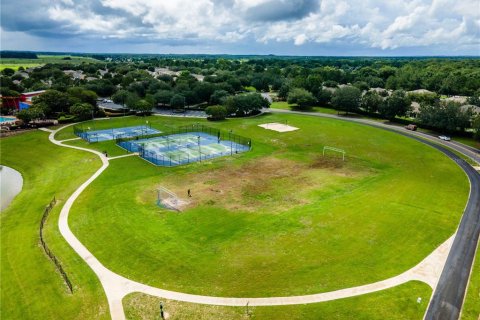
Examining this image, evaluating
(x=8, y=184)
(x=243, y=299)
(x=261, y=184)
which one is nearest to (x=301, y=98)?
(x=261, y=184)

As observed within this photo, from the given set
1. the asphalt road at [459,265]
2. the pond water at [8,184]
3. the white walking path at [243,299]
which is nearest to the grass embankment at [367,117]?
→ the asphalt road at [459,265]

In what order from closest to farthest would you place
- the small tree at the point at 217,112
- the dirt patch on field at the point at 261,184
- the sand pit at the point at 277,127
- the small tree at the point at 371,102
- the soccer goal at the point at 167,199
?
the soccer goal at the point at 167,199, the dirt patch on field at the point at 261,184, the sand pit at the point at 277,127, the small tree at the point at 217,112, the small tree at the point at 371,102

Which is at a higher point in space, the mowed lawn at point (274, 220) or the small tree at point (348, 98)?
the small tree at point (348, 98)

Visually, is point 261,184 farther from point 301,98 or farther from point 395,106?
point 301,98

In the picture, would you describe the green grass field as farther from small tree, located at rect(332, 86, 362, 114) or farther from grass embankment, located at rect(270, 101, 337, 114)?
grass embankment, located at rect(270, 101, 337, 114)

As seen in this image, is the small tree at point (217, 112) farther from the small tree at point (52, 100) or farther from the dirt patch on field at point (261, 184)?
the small tree at point (52, 100)

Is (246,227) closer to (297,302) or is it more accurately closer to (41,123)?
(297,302)
